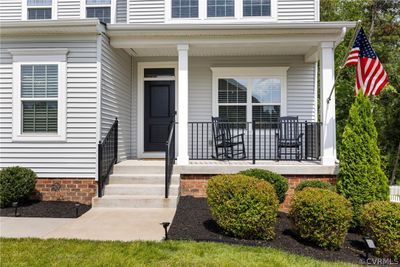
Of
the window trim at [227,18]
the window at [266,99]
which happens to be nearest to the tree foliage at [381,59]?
the window at [266,99]

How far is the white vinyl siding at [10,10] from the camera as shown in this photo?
9.20m

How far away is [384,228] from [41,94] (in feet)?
21.1

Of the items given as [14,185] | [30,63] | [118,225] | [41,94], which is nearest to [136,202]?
[118,225]

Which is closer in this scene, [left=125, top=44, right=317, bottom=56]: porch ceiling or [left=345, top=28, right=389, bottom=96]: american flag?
[left=345, top=28, right=389, bottom=96]: american flag

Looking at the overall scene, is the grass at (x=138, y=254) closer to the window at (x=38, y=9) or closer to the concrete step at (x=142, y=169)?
the concrete step at (x=142, y=169)

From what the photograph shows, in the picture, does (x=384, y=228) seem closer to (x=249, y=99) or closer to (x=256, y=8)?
(x=249, y=99)

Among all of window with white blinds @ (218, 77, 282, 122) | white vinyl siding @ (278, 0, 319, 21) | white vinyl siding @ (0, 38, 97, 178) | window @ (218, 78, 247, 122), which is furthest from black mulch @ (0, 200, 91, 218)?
white vinyl siding @ (278, 0, 319, 21)

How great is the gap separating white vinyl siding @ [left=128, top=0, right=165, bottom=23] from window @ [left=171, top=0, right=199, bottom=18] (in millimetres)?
334

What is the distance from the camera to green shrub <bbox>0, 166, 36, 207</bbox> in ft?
20.3

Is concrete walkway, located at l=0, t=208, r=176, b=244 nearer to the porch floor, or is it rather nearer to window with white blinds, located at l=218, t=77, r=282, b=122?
the porch floor

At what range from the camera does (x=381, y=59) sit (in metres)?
16.4

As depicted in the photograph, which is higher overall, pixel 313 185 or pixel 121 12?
pixel 121 12

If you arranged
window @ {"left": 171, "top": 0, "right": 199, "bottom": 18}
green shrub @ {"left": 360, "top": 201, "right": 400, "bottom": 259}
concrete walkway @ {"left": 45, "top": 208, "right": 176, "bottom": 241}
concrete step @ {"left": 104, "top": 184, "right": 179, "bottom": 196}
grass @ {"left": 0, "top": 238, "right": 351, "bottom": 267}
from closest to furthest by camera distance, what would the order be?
grass @ {"left": 0, "top": 238, "right": 351, "bottom": 267}
green shrub @ {"left": 360, "top": 201, "right": 400, "bottom": 259}
concrete walkway @ {"left": 45, "top": 208, "right": 176, "bottom": 241}
concrete step @ {"left": 104, "top": 184, "right": 179, "bottom": 196}
window @ {"left": 171, "top": 0, "right": 199, "bottom": 18}

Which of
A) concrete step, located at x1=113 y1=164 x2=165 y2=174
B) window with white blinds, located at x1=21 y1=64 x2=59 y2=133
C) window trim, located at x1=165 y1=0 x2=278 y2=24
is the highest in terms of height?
window trim, located at x1=165 y1=0 x2=278 y2=24
